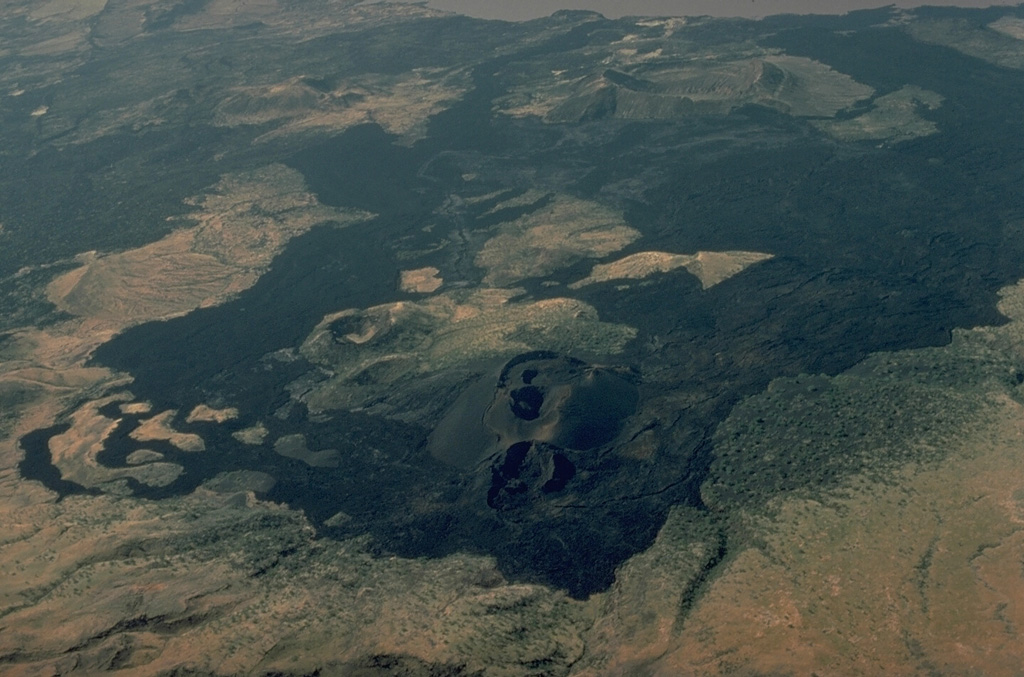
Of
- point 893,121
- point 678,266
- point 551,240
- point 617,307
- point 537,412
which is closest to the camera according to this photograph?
point 537,412

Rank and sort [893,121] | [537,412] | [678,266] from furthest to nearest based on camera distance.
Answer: [893,121] → [678,266] → [537,412]

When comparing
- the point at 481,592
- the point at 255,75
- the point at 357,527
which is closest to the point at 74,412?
the point at 357,527

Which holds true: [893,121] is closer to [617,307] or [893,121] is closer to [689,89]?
[689,89]

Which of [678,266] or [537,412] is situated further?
[678,266]

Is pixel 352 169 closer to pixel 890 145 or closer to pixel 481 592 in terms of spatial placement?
pixel 890 145

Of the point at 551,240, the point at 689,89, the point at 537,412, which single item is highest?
the point at 689,89

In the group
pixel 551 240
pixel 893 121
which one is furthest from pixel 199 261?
pixel 893 121

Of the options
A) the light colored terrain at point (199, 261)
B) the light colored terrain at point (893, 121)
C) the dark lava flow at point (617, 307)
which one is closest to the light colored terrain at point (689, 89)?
the light colored terrain at point (893, 121)

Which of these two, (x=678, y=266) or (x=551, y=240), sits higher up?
(x=678, y=266)

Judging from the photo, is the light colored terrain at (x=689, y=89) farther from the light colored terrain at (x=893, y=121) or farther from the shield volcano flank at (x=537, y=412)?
the shield volcano flank at (x=537, y=412)

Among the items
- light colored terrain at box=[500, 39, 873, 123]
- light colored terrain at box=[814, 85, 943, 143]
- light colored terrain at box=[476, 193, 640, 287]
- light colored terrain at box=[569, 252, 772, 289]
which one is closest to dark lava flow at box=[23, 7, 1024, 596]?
light colored terrain at box=[569, 252, 772, 289]

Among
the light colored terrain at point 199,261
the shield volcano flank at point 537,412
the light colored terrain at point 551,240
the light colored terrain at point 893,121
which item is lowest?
the light colored terrain at point 199,261

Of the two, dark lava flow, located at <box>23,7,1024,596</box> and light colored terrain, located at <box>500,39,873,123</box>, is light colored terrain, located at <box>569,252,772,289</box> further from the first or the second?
light colored terrain, located at <box>500,39,873,123</box>
